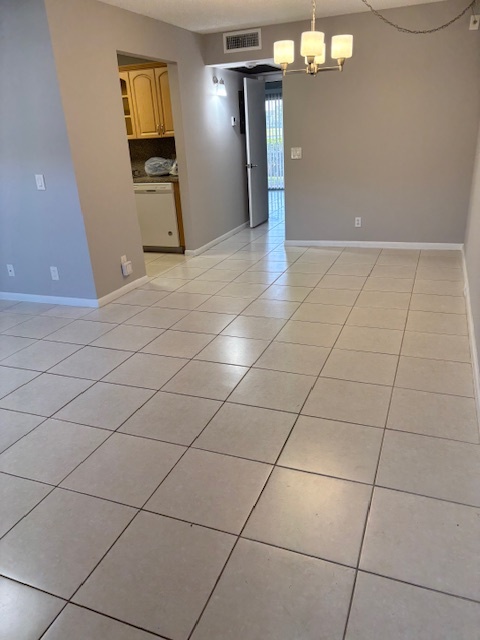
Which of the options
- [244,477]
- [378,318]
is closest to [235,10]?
[378,318]

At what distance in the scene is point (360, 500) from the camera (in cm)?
178

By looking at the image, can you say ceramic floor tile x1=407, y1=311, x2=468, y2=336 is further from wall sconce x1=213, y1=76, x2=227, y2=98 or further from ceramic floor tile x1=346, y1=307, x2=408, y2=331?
wall sconce x1=213, y1=76, x2=227, y2=98

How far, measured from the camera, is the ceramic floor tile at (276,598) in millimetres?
1335

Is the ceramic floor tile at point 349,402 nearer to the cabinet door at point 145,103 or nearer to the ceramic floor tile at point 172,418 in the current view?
the ceramic floor tile at point 172,418

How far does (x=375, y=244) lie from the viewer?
18.1 ft

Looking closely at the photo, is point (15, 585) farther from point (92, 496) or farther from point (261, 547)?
point (261, 547)

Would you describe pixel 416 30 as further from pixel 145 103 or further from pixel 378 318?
pixel 378 318

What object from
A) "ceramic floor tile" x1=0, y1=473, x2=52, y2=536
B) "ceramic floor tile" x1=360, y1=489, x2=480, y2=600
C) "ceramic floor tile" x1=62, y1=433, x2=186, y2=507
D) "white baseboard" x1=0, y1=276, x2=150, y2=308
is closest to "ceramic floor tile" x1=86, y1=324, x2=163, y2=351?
"white baseboard" x1=0, y1=276, x2=150, y2=308

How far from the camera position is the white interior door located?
6436 mm

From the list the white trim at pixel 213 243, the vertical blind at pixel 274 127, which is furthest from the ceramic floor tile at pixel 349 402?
the vertical blind at pixel 274 127

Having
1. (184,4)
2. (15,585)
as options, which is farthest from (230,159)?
(15,585)

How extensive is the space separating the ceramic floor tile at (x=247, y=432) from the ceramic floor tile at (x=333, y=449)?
6 centimetres

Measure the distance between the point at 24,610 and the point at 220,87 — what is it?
19.6 ft

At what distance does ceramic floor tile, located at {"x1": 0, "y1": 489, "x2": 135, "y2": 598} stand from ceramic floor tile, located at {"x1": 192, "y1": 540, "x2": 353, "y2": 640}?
475 millimetres
